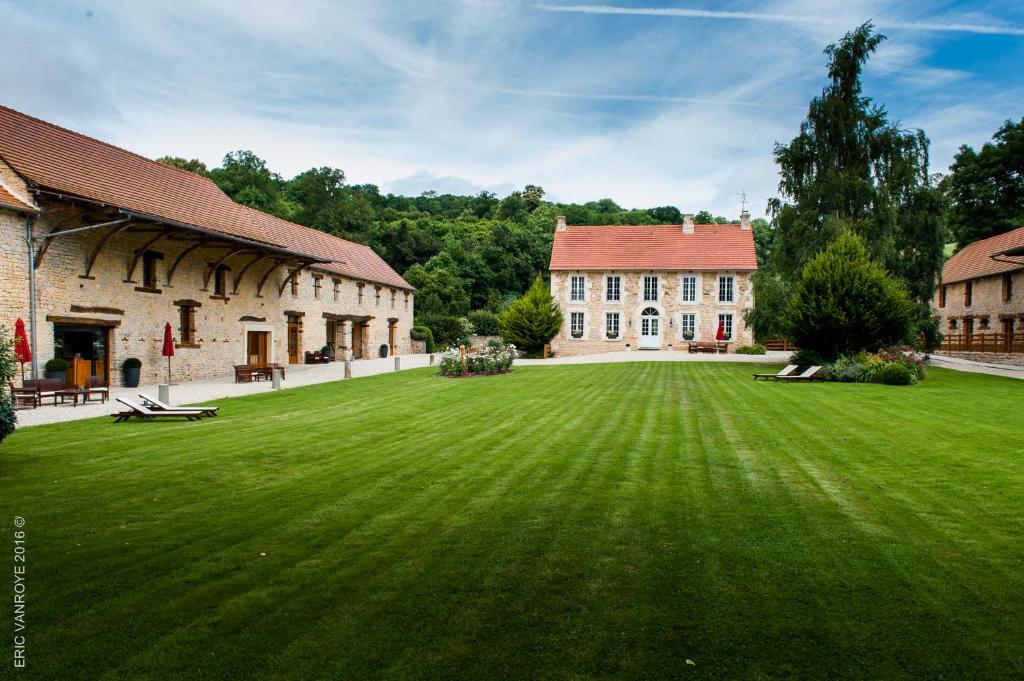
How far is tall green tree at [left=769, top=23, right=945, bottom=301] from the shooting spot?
25297 mm

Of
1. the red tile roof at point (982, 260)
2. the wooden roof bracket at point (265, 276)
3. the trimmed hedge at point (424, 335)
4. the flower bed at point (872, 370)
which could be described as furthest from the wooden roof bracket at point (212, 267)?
the red tile roof at point (982, 260)

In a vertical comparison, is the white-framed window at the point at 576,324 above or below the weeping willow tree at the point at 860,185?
below

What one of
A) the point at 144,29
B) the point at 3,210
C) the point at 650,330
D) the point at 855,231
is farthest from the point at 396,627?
the point at 650,330

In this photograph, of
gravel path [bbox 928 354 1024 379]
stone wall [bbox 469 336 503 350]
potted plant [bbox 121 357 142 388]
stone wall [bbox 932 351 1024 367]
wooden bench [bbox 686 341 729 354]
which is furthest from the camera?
stone wall [bbox 469 336 503 350]

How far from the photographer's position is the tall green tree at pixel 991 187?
136 feet

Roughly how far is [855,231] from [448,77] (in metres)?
17.3

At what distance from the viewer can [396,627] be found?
3.55 m

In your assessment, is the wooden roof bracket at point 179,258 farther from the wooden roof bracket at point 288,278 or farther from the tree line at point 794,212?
the tree line at point 794,212

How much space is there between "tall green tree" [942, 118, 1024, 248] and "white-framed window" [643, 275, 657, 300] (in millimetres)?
22296

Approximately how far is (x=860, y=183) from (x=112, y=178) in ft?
91.8

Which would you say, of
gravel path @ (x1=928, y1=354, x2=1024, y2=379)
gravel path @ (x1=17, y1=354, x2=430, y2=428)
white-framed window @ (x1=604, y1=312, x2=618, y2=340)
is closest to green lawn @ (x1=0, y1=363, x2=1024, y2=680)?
gravel path @ (x1=17, y1=354, x2=430, y2=428)

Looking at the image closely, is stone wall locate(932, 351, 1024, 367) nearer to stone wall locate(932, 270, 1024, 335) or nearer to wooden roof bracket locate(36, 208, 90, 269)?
stone wall locate(932, 270, 1024, 335)

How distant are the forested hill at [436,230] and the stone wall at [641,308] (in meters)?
11.3

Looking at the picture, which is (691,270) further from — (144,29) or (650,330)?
(144,29)
